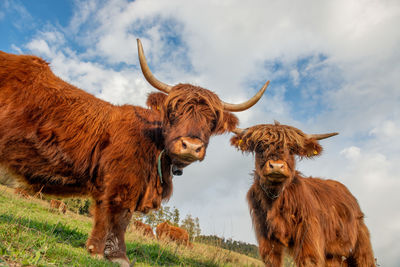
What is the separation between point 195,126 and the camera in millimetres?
4156

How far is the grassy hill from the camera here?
2533mm

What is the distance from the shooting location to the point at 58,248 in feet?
11.1

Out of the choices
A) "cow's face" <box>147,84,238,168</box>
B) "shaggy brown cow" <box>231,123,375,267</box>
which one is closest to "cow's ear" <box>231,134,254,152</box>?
"shaggy brown cow" <box>231,123,375,267</box>

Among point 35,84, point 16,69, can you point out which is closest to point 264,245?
point 35,84

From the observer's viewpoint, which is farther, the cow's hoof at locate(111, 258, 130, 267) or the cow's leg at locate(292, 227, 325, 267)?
the cow's leg at locate(292, 227, 325, 267)

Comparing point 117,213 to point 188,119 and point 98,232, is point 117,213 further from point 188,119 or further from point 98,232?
point 188,119

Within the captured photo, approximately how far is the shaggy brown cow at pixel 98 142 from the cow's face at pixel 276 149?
1204 mm

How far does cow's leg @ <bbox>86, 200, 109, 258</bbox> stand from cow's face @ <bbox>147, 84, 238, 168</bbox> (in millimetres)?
1267

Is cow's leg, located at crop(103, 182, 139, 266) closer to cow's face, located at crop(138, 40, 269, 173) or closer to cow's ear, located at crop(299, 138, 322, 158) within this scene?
cow's face, located at crop(138, 40, 269, 173)

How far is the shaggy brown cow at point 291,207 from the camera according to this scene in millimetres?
4953

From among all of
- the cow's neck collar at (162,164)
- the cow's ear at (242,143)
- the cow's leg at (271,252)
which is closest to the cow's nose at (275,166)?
the cow's ear at (242,143)

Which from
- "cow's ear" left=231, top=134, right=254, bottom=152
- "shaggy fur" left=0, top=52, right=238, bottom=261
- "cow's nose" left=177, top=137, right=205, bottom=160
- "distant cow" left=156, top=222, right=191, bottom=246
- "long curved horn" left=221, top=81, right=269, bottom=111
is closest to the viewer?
"cow's nose" left=177, top=137, right=205, bottom=160

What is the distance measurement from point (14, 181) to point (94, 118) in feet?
4.61

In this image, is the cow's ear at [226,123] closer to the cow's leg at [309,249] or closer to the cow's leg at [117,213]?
the cow's leg at [117,213]
